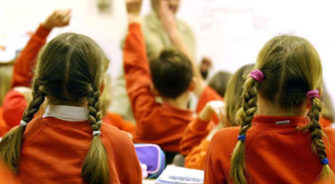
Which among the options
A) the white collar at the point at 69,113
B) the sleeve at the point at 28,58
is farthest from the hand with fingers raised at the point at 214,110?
the sleeve at the point at 28,58

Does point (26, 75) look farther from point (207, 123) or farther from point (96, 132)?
point (96, 132)

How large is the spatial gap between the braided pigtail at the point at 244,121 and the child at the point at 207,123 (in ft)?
0.82

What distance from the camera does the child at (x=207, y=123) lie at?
1.48 metres

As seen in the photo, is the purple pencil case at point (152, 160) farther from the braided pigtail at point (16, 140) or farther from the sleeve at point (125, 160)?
the braided pigtail at point (16, 140)

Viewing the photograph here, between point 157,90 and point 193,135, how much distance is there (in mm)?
330

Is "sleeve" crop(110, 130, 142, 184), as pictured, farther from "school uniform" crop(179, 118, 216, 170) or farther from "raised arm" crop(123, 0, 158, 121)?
"raised arm" crop(123, 0, 158, 121)

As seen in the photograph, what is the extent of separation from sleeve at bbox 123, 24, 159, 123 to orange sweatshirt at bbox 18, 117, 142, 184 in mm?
765

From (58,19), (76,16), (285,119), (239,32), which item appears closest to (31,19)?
(76,16)

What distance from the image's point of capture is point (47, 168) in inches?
42.5

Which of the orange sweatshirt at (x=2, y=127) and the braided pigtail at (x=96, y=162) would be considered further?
the orange sweatshirt at (x=2, y=127)

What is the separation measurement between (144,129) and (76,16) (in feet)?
6.90

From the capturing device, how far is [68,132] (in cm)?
110

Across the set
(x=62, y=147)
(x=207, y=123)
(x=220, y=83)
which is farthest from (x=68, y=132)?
(x=220, y=83)

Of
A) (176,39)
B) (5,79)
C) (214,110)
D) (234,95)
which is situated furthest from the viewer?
(176,39)
